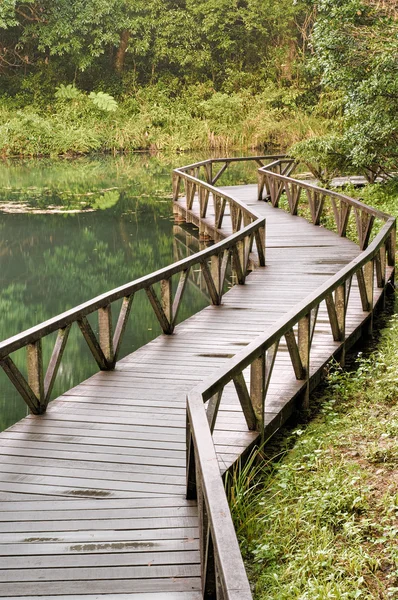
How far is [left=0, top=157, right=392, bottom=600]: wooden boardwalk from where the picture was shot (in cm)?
363

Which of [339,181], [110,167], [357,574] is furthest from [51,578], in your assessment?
[110,167]

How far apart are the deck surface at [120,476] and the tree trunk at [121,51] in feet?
107

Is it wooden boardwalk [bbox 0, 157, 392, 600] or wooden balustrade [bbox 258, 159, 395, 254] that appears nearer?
Result: wooden boardwalk [bbox 0, 157, 392, 600]

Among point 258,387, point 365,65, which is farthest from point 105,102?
point 258,387

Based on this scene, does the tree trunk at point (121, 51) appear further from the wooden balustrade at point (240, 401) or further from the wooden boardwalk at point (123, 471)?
the wooden boardwalk at point (123, 471)

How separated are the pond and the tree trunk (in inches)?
479

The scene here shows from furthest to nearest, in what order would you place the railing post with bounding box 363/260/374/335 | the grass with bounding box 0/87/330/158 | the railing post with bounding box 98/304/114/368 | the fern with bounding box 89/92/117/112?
the fern with bounding box 89/92/117/112 < the grass with bounding box 0/87/330/158 < the railing post with bounding box 363/260/374/335 < the railing post with bounding box 98/304/114/368

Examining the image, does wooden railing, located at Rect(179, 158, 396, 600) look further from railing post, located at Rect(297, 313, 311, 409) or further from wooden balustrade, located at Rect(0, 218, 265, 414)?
wooden balustrade, located at Rect(0, 218, 265, 414)

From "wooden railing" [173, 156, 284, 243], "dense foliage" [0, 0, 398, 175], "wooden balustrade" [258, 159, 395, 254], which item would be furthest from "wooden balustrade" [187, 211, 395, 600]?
"dense foliage" [0, 0, 398, 175]

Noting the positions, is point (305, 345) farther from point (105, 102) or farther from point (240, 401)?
point (105, 102)

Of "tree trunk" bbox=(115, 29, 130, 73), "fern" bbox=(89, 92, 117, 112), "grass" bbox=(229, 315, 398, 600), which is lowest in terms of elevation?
"grass" bbox=(229, 315, 398, 600)

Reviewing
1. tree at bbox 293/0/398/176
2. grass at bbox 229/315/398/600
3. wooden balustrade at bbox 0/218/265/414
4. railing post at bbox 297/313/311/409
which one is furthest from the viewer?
tree at bbox 293/0/398/176

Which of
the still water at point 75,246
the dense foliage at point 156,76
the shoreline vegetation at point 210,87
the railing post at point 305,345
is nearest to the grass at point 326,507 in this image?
the railing post at point 305,345

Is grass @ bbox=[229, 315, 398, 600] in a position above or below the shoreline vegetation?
below
